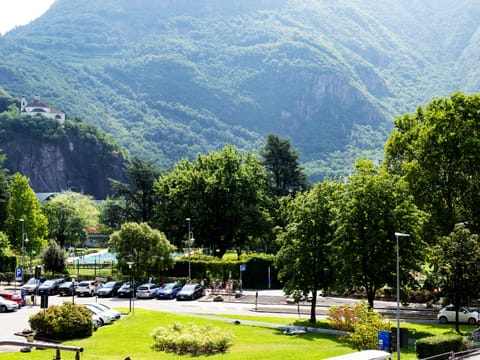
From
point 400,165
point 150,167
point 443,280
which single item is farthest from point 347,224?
point 150,167

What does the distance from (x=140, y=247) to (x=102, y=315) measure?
2326 centimetres

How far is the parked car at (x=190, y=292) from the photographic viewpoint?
2305 inches

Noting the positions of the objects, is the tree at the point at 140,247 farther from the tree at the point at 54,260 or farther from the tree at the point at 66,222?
the tree at the point at 66,222

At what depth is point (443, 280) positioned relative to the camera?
4034 cm

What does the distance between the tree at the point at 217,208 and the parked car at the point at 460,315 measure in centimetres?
3510

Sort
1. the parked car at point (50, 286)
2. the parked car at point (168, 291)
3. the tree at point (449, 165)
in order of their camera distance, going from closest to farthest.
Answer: the tree at point (449, 165), the parked car at point (168, 291), the parked car at point (50, 286)

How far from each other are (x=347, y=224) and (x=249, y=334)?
9.44 m

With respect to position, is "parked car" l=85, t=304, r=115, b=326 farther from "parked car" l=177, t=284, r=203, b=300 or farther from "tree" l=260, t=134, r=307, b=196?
"tree" l=260, t=134, r=307, b=196

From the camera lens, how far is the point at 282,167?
320 feet

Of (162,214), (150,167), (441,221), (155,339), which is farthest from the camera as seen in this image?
(150,167)

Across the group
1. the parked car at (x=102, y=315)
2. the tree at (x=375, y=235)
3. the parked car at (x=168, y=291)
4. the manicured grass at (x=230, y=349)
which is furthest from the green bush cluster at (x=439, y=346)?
the parked car at (x=168, y=291)

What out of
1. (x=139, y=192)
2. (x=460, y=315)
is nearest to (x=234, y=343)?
(x=460, y=315)

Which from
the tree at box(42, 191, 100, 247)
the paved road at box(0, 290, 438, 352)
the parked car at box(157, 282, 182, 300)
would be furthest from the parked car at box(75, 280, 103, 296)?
the tree at box(42, 191, 100, 247)

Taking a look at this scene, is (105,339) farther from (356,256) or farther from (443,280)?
(443,280)
